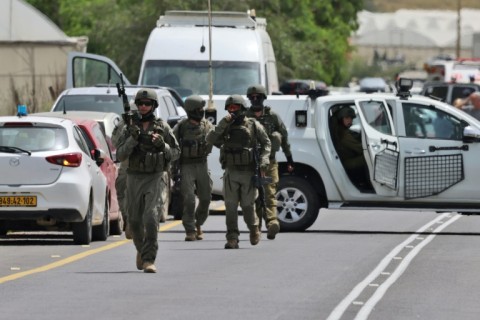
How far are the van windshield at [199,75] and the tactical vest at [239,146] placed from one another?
37.0 ft

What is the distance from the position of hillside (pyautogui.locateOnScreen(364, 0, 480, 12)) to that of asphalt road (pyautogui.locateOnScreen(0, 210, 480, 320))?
91.1m

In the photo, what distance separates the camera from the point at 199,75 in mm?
31516

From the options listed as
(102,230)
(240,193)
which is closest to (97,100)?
(102,230)

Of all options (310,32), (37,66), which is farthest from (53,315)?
(310,32)

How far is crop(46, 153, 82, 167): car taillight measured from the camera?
19.7 m

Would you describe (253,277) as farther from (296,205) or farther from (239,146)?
(296,205)

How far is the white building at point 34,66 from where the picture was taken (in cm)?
4250

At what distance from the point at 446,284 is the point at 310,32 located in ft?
164

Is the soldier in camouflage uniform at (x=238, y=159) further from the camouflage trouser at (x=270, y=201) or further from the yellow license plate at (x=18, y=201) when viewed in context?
the yellow license plate at (x=18, y=201)

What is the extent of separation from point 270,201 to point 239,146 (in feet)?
6.19

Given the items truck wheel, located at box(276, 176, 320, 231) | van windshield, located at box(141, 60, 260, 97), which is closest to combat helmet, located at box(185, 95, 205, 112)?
truck wheel, located at box(276, 176, 320, 231)

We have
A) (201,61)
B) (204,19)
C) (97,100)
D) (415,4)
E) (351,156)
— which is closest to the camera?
(351,156)

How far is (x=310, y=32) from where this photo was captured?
65062 millimetres

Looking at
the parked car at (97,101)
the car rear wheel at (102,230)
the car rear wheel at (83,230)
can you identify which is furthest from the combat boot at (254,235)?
the parked car at (97,101)
